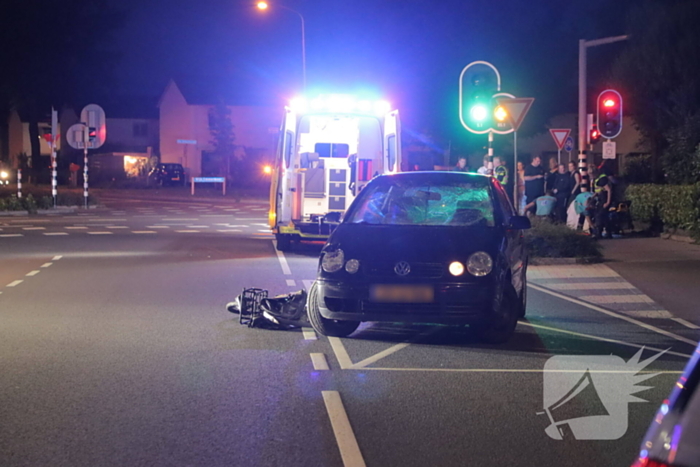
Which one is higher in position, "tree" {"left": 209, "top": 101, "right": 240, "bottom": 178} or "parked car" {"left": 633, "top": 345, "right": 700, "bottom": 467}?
"tree" {"left": 209, "top": 101, "right": 240, "bottom": 178}

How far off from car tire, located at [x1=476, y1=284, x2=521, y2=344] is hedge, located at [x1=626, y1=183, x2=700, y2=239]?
11.0m

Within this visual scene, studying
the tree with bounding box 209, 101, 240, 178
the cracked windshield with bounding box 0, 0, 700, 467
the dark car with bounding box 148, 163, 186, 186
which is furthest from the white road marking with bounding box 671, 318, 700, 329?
the tree with bounding box 209, 101, 240, 178

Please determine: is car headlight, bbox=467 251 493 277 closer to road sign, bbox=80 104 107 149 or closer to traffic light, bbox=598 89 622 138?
traffic light, bbox=598 89 622 138

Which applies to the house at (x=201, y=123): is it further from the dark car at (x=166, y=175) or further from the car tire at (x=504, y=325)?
the car tire at (x=504, y=325)

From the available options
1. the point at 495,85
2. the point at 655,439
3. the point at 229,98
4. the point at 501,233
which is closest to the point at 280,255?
the point at 495,85

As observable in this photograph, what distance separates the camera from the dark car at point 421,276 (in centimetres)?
787

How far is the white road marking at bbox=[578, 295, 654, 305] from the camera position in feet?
38.1

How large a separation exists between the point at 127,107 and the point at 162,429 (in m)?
75.0

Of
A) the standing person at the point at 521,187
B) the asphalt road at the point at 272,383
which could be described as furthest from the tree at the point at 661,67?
the asphalt road at the point at 272,383

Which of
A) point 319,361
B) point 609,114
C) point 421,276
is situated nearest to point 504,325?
point 421,276

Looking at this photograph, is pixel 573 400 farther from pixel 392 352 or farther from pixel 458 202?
pixel 458 202

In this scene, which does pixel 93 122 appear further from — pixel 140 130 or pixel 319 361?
pixel 140 130

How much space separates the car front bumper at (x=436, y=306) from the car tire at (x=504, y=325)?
380mm

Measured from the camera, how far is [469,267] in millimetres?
7949
